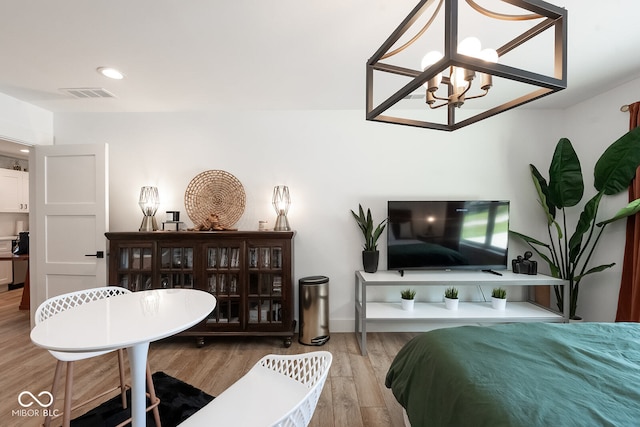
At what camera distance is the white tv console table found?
98.1 inches

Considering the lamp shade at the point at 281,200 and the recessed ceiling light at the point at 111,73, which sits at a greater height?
the recessed ceiling light at the point at 111,73

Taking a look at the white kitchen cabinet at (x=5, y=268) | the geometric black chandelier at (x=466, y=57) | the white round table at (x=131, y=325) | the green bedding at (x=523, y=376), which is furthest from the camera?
the white kitchen cabinet at (x=5, y=268)

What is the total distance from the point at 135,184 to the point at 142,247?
83 centimetres

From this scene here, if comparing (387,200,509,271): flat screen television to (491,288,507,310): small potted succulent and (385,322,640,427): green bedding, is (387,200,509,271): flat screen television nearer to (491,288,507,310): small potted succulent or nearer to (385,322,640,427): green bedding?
(491,288,507,310): small potted succulent

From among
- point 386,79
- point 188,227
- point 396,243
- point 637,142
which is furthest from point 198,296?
point 637,142

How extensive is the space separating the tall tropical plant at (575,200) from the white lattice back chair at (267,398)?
108 inches

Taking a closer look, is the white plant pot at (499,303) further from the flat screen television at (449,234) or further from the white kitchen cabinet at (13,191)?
the white kitchen cabinet at (13,191)

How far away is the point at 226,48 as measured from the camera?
6.14 ft

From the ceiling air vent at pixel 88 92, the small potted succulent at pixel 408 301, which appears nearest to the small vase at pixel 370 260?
the small potted succulent at pixel 408 301

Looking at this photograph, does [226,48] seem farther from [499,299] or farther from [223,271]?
[499,299]

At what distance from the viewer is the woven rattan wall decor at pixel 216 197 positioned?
2912 mm

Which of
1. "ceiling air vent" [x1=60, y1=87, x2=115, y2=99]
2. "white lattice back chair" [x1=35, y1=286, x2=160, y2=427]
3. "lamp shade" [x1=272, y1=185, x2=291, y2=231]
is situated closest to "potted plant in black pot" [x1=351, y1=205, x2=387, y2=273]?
"lamp shade" [x1=272, y1=185, x2=291, y2=231]

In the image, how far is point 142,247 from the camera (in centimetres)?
263

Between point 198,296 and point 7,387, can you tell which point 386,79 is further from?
point 7,387
